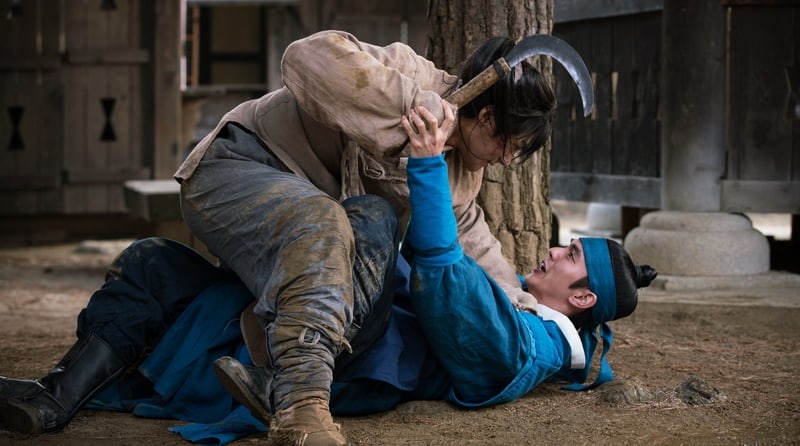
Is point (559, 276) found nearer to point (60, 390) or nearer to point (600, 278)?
point (600, 278)

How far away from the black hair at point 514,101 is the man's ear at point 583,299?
52 centimetres

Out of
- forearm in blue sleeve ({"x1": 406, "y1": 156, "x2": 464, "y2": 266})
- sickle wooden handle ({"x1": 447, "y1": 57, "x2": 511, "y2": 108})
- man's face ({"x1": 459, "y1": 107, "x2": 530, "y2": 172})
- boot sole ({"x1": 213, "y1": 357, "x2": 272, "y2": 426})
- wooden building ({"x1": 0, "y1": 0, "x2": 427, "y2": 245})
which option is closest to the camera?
boot sole ({"x1": 213, "y1": 357, "x2": 272, "y2": 426})

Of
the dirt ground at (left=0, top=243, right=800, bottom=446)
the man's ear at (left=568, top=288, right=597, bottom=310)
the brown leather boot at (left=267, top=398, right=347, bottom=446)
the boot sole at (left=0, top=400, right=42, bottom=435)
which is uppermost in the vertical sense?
the man's ear at (left=568, top=288, right=597, bottom=310)

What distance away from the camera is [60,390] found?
2939 mm

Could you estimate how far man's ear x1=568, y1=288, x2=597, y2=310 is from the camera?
10.7ft

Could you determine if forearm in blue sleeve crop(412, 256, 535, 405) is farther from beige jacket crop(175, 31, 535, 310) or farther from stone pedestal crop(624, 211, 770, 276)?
stone pedestal crop(624, 211, 770, 276)

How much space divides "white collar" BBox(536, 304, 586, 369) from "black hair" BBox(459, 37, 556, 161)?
1.82 ft

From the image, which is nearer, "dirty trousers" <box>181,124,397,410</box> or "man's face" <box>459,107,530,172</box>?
"dirty trousers" <box>181,124,397,410</box>

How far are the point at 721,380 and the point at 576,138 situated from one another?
3536mm

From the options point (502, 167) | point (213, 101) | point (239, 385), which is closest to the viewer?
point (239, 385)

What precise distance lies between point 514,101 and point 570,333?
0.76m

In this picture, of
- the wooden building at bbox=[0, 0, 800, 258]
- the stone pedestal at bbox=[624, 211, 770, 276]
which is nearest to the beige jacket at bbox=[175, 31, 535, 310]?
the stone pedestal at bbox=[624, 211, 770, 276]

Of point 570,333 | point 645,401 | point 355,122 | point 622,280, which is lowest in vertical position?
point 645,401

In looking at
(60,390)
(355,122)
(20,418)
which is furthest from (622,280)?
(20,418)
